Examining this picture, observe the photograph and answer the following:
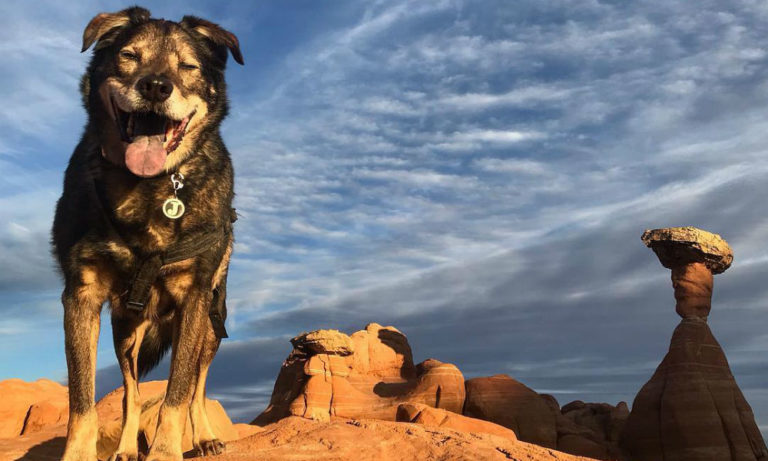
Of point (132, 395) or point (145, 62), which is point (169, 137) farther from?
point (132, 395)

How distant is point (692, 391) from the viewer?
3762cm

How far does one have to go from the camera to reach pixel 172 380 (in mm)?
5418

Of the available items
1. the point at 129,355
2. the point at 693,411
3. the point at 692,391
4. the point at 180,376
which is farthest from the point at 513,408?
the point at 180,376

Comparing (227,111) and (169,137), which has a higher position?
(227,111)

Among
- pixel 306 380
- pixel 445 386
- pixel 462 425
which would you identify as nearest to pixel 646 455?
pixel 445 386

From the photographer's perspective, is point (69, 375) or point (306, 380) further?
point (306, 380)

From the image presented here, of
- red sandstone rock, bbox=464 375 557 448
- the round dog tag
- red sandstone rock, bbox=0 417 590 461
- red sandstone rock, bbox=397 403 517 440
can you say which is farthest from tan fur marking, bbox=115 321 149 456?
red sandstone rock, bbox=464 375 557 448

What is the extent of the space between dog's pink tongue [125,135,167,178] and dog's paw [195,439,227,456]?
290 centimetres

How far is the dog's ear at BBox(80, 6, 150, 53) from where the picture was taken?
17.6 ft

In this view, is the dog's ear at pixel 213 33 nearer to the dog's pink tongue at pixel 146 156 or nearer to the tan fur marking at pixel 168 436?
the dog's pink tongue at pixel 146 156

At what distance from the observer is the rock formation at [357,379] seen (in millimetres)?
39031

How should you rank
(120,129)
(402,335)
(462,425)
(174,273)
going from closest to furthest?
(120,129), (174,273), (462,425), (402,335)

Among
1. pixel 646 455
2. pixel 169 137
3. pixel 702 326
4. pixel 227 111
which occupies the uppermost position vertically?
A: pixel 702 326

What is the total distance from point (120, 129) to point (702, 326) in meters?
40.4
